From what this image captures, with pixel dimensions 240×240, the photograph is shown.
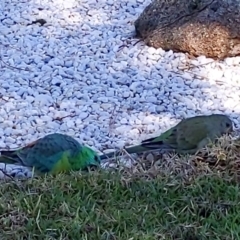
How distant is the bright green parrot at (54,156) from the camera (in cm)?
374

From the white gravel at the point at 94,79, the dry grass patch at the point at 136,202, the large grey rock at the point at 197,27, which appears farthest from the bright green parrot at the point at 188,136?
the large grey rock at the point at 197,27

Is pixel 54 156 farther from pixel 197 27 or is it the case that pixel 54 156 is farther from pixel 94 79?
pixel 197 27

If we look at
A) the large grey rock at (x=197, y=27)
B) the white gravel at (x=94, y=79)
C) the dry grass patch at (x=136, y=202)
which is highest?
the dry grass patch at (x=136, y=202)

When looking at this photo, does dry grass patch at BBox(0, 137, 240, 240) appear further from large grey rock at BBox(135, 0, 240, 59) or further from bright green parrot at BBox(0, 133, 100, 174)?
large grey rock at BBox(135, 0, 240, 59)

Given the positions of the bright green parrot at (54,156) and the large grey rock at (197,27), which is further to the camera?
the large grey rock at (197,27)

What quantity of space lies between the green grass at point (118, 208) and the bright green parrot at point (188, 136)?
32cm

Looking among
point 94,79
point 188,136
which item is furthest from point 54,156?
point 94,79

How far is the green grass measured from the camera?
128 inches

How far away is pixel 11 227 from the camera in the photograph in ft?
10.7

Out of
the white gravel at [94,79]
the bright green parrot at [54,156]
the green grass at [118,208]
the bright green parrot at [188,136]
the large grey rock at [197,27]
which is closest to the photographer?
the green grass at [118,208]

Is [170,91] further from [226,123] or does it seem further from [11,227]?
[11,227]

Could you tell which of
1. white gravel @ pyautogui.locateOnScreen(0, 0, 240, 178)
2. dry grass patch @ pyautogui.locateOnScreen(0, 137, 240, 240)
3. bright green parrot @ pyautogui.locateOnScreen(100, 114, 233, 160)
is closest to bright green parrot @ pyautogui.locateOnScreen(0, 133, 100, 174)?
dry grass patch @ pyautogui.locateOnScreen(0, 137, 240, 240)

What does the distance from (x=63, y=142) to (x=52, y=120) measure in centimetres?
63

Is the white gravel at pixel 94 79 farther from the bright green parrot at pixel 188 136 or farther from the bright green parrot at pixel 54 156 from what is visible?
the bright green parrot at pixel 54 156
